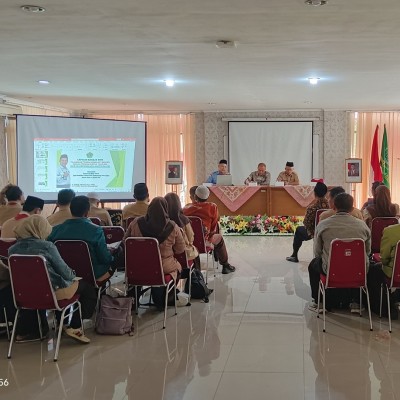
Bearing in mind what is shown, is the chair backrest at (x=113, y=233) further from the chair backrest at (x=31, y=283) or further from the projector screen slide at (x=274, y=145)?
the projector screen slide at (x=274, y=145)

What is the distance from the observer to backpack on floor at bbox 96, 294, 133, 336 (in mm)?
4031

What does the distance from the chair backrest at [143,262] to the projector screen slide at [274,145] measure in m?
8.31

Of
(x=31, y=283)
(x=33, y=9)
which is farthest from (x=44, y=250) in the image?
(x=33, y=9)

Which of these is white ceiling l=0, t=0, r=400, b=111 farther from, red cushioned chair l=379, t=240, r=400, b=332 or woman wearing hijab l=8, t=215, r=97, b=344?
red cushioned chair l=379, t=240, r=400, b=332

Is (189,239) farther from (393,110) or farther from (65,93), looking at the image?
(393,110)

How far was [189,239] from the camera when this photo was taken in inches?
190

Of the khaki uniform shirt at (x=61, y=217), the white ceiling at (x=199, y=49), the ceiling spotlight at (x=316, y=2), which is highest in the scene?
the white ceiling at (x=199, y=49)

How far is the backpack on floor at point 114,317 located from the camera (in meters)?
4.03

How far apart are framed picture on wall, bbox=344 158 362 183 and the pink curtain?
83 centimetres

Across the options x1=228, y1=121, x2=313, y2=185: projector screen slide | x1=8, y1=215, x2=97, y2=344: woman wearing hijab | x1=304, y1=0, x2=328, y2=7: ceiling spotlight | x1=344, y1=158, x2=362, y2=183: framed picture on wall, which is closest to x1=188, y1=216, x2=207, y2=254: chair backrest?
x1=8, y1=215, x2=97, y2=344: woman wearing hijab

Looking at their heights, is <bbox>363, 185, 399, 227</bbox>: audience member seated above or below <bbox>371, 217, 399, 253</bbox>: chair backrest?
above

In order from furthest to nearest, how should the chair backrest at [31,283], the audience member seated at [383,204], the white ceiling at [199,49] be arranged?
the audience member seated at [383,204] < the white ceiling at [199,49] < the chair backrest at [31,283]

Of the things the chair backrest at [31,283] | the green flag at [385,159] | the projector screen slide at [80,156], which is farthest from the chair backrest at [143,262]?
→ the green flag at [385,159]

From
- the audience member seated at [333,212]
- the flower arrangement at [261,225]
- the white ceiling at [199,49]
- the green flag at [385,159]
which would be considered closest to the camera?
the white ceiling at [199,49]
